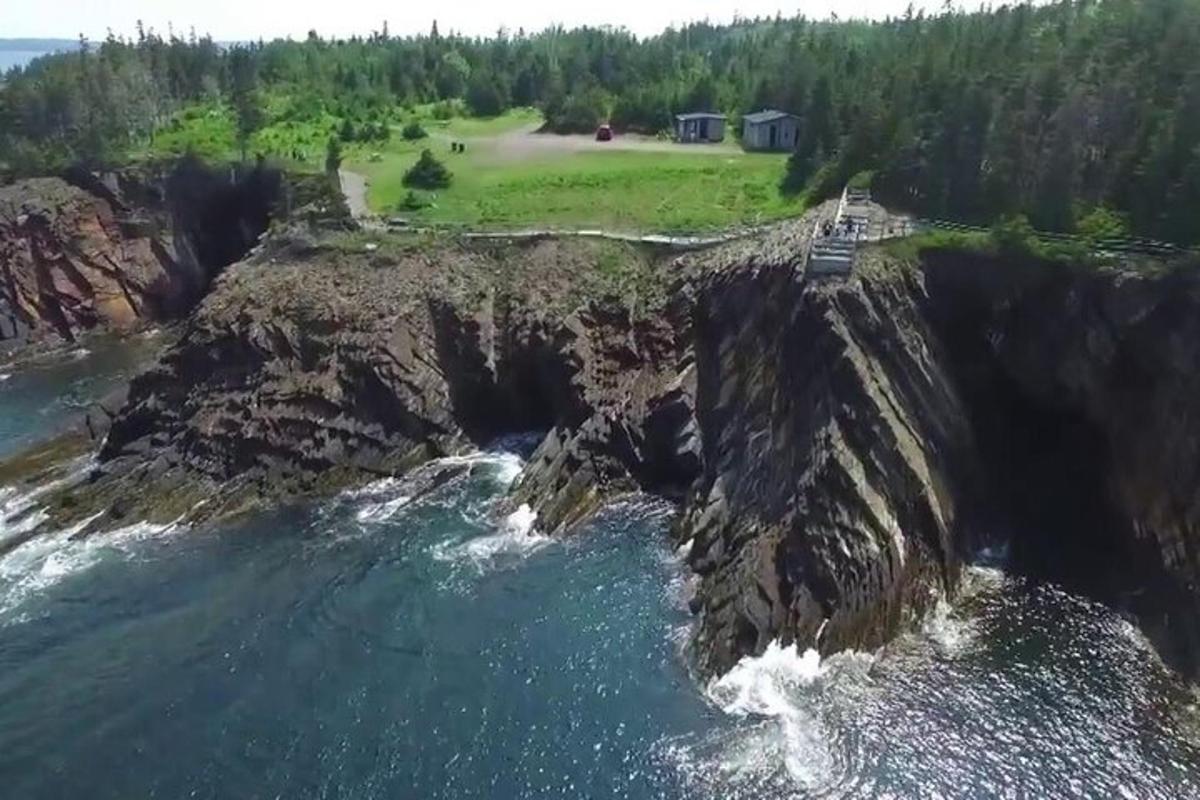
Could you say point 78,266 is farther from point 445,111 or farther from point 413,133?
point 445,111

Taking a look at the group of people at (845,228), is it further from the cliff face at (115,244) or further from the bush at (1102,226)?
the cliff face at (115,244)

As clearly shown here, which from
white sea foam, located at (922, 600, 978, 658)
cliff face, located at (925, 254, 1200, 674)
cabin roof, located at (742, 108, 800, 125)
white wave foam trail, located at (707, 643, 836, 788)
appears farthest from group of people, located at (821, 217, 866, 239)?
cabin roof, located at (742, 108, 800, 125)

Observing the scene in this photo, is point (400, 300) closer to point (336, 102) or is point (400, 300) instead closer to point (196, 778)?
point (196, 778)

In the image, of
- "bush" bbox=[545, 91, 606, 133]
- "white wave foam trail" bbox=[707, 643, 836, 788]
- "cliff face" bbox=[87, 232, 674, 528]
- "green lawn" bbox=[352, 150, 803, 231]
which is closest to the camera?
"white wave foam trail" bbox=[707, 643, 836, 788]

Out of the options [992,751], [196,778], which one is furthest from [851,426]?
[196,778]

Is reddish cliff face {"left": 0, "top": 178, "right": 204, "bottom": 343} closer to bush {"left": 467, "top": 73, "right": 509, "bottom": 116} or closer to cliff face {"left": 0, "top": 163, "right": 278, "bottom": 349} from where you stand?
cliff face {"left": 0, "top": 163, "right": 278, "bottom": 349}

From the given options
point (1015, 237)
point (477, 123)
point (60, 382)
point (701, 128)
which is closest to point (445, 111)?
point (477, 123)
